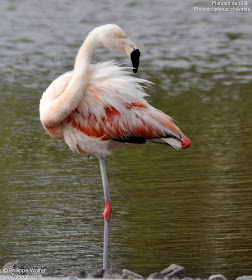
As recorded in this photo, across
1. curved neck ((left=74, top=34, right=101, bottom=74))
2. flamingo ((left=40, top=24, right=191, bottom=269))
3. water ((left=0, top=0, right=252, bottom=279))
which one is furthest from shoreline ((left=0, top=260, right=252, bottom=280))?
curved neck ((left=74, top=34, right=101, bottom=74))

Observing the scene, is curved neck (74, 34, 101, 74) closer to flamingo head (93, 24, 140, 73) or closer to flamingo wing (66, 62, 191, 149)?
flamingo head (93, 24, 140, 73)

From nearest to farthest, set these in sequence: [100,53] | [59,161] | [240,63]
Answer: [59,161]
[240,63]
[100,53]

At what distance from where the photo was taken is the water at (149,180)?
24.9 ft

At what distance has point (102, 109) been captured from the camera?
7488mm

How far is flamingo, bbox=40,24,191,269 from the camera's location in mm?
7336

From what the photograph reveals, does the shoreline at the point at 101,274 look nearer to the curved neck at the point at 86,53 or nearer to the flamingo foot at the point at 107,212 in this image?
the flamingo foot at the point at 107,212

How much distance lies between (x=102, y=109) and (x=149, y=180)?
247 centimetres

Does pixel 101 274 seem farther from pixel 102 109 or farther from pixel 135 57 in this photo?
pixel 135 57

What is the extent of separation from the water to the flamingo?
0.58 metres

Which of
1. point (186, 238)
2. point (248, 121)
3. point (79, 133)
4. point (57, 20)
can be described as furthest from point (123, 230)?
point (57, 20)

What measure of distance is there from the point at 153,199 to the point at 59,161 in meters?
2.29

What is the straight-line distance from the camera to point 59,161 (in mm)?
10984

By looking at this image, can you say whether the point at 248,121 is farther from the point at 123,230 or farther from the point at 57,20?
the point at 57,20

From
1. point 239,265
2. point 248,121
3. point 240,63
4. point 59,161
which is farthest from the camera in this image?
point 240,63
